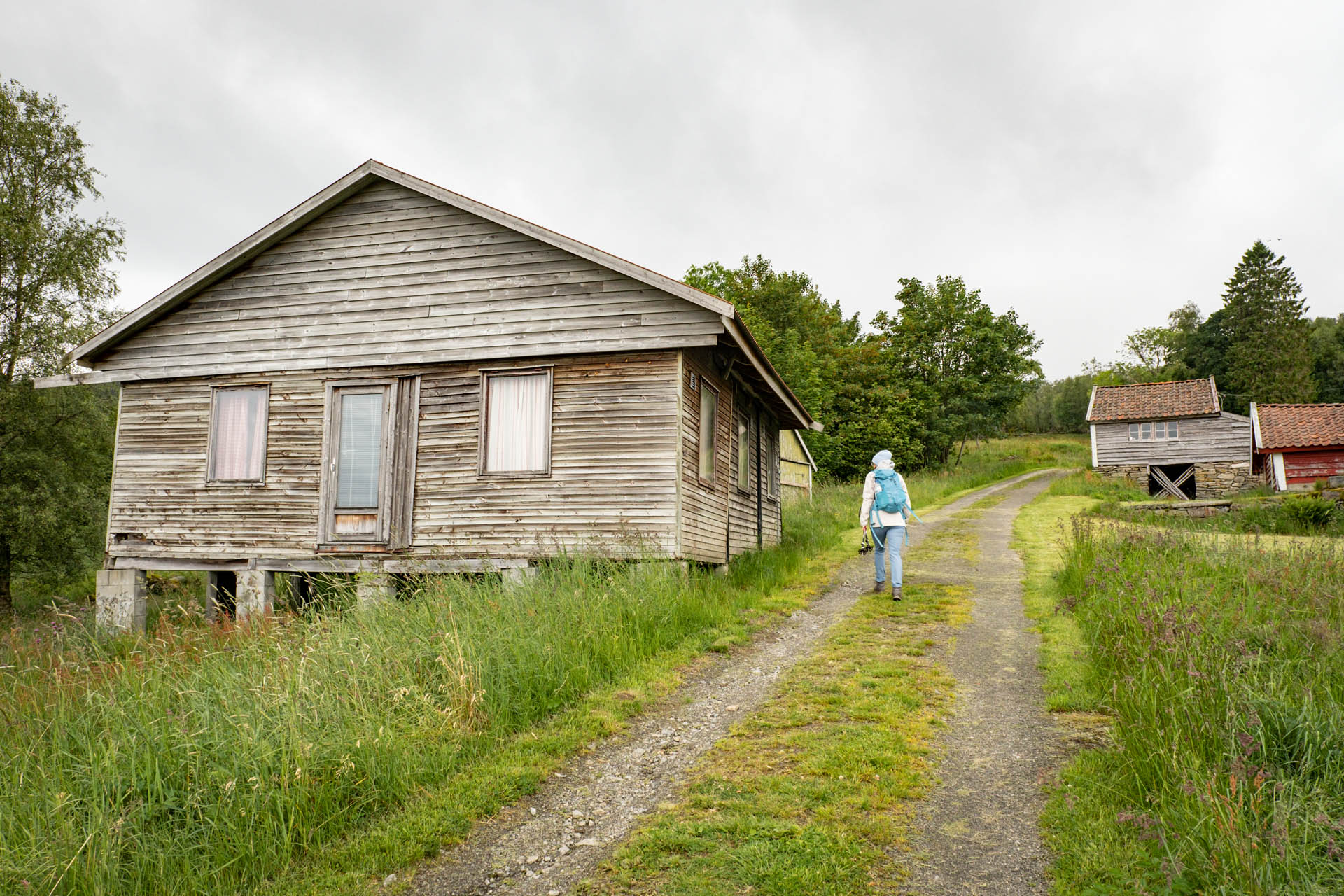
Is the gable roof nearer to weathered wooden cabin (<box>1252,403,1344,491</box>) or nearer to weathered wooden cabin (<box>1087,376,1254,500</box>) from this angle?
weathered wooden cabin (<box>1252,403,1344,491</box>)

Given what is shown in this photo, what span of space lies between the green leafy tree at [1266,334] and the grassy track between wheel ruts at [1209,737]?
185ft

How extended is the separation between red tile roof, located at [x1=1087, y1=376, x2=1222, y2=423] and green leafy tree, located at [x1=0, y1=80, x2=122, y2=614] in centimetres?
4300

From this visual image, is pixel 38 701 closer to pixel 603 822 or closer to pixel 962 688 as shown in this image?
pixel 603 822

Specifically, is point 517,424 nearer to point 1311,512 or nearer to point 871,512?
point 871,512

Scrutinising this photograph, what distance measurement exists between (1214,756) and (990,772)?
1330 millimetres

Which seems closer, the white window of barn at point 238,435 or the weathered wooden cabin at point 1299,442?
the white window of barn at point 238,435

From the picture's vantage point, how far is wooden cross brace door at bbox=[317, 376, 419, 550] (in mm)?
12789

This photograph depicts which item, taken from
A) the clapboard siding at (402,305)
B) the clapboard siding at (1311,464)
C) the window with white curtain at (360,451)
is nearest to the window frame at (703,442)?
the clapboard siding at (402,305)

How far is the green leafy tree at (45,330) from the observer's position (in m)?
22.4

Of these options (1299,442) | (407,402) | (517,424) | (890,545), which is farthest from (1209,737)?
(1299,442)

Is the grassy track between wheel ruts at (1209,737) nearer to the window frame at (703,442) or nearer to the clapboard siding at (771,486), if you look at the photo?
the window frame at (703,442)

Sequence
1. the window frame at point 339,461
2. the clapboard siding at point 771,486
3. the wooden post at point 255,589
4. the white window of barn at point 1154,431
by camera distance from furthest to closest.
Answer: the white window of barn at point 1154,431 → the clapboard siding at point 771,486 → the wooden post at point 255,589 → the window frame at point 339,461

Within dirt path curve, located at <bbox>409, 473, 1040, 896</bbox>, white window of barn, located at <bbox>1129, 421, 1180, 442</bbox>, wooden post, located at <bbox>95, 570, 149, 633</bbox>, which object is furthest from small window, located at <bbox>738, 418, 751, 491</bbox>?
white window of barn, located at <bbox>1129, 421, 1180, 442</bbox>

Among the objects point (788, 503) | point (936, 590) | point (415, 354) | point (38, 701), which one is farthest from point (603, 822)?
point (788, 503)
